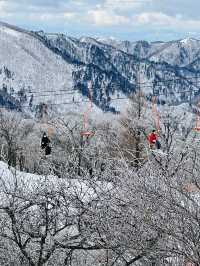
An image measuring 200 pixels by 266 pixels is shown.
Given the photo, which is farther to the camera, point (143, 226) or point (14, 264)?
point (14, 264)

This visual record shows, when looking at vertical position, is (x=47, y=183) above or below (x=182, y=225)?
below

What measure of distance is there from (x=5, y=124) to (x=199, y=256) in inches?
2138

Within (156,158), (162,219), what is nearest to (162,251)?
(162,219)

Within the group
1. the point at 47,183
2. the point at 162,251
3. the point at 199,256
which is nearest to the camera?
the point at 199,256

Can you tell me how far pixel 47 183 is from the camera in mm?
19641

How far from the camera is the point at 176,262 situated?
9812 mm

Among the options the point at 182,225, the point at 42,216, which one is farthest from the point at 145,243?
the point at 42,216

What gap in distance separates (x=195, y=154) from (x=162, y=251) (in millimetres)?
1670

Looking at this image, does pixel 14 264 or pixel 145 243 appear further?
pixel 14 264

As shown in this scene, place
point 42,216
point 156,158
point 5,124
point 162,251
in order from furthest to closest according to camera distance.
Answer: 1. point 5,124
2. point 42,216
3. point 156,158
4. point 162,251

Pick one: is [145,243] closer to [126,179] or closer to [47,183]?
[126,179]

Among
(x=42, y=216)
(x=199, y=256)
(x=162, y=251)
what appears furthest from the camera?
(x=42, y=216)

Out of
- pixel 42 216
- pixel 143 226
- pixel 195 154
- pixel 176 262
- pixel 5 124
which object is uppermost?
pixel 195 154

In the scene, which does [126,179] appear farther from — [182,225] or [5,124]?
[5,124]
